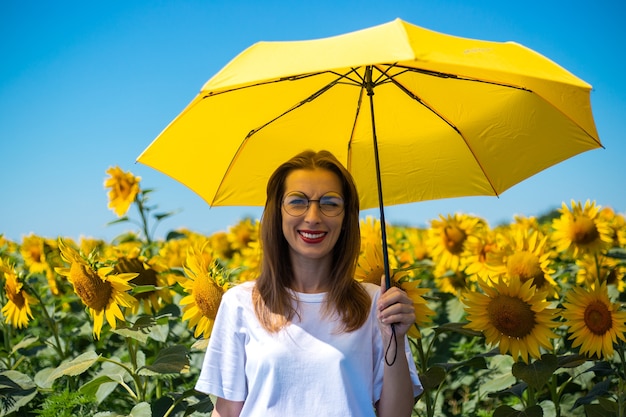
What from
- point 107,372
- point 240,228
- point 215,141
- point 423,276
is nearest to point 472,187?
point 215,141

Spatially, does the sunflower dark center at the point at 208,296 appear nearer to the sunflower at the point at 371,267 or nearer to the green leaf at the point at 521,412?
the sunflower at the point at 371,267

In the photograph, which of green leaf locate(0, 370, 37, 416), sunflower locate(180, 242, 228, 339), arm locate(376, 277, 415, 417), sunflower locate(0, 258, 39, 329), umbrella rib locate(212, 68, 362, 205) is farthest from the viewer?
sunflower locate(0, 258, 39, 329)

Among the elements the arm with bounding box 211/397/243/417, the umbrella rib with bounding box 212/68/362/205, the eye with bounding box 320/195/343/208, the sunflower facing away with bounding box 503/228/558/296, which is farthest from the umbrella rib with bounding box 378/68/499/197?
the arm with bounding box 211/397/243/417

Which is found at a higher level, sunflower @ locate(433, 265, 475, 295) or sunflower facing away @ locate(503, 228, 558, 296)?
sunflower facing away @ locate(503, 228, 558, 296)

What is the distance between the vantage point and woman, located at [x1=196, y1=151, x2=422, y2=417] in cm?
218

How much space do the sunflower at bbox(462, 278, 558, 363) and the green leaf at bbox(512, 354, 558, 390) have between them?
0.13 ft

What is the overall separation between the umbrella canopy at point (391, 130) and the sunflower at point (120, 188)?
1.63 metres

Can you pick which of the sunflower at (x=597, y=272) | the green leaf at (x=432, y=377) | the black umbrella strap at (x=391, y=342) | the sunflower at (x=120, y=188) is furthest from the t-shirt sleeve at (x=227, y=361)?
the sunflower at (x=597, y=272)

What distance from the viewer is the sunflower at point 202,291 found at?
2.87 metres

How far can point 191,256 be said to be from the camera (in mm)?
2957

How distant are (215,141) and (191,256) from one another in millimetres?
475

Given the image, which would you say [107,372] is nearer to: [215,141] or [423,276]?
[215,141]

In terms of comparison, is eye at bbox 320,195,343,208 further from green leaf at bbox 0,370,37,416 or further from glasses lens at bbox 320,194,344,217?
green leaf at bbox 0,370,37,416

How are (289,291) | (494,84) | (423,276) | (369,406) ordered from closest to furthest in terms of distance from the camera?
(369,406)
(289,291)
(494,84)
(423,276)
